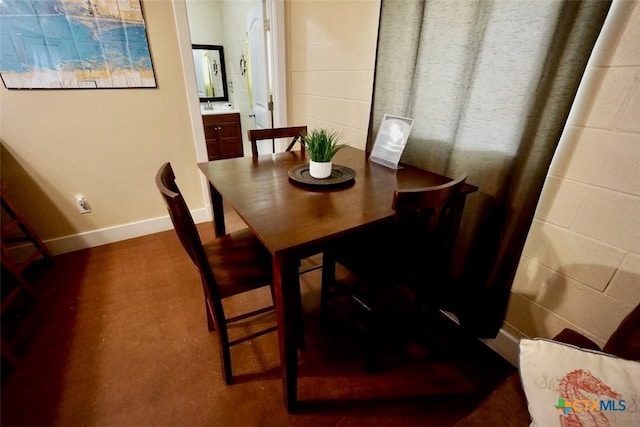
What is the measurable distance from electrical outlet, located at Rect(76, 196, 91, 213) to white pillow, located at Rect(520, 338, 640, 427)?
286cm

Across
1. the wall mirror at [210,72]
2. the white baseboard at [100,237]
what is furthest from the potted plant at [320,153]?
the wall mirror at [210,72]

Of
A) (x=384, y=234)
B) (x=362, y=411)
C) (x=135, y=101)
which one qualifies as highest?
(x=135, y=101)

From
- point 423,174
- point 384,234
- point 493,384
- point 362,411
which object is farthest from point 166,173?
point 493,384

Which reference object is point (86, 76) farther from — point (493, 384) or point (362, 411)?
point (493, 384)

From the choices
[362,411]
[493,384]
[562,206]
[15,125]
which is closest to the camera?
[562,206]

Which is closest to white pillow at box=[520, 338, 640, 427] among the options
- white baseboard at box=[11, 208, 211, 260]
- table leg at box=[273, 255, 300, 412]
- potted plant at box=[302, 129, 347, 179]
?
table leg at box=[273, 255, 300, 412]

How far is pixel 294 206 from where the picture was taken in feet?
3.43

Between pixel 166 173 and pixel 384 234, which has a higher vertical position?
pixel 166 173

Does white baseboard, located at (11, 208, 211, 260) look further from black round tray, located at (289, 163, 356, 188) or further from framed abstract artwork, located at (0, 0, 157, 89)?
black round tray, located at (289, 163, 356, 188)

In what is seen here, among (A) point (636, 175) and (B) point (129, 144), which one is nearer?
(A) point (636, 175)

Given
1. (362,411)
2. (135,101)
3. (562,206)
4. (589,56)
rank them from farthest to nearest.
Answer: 1. (135,101)
2. (362,411)
3. (562,206)
4. (589,56)

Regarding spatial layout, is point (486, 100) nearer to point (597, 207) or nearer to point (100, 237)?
point (597, 207)

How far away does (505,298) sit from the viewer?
52.4 inches

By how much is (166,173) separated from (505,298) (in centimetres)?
165
